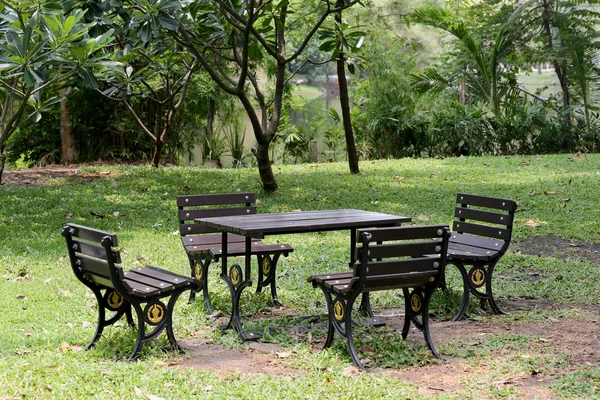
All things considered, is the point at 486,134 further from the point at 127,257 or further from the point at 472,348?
the point at 472,348

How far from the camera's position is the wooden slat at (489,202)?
659cm

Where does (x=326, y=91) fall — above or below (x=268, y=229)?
above

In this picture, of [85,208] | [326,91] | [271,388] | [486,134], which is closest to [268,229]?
[271,388]

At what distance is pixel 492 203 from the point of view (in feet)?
22.1

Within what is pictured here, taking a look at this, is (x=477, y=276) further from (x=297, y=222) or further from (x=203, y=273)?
(x=203, y=273)

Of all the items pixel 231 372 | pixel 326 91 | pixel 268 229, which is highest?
pixel 326 91

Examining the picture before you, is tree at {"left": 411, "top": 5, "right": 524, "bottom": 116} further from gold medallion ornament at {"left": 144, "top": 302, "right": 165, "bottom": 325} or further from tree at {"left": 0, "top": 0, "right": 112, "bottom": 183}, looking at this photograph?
gold medallion ornament at {"left": 144, "top": 302, "right": 165, "bottom": 325}

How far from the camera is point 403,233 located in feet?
17.0

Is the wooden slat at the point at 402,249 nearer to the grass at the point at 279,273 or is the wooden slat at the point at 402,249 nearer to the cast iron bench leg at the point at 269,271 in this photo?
the grass at the point at 279,273

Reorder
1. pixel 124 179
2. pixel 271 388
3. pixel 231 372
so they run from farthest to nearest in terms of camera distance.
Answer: pixel 124 179
pixel 231 372
pixel 271 388

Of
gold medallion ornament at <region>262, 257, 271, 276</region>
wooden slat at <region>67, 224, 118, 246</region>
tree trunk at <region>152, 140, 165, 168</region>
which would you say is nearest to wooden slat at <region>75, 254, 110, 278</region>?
wooden slat at <region>67, 224, 118, 246</region>

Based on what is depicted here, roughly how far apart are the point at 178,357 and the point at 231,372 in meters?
0.46

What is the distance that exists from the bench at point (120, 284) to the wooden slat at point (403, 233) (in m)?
1.27

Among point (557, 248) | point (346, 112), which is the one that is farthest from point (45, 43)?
point (346, 112)
